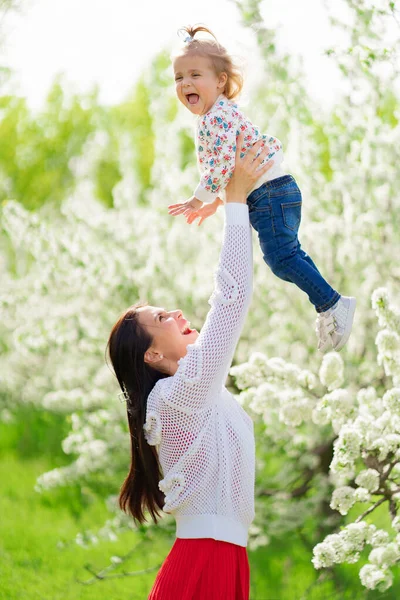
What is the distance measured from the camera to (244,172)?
10.1 ft

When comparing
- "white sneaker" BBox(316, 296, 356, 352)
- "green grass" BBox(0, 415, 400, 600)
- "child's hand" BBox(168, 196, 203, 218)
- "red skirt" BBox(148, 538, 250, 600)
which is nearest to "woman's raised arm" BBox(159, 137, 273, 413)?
"child's hand" BBox(168, 196, 203, 218)

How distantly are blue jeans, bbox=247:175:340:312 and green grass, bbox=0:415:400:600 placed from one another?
2.25 meters

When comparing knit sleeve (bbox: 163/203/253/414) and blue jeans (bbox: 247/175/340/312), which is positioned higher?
blue jeans (bbox: 247/175/340/312)

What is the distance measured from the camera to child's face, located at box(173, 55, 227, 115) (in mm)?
3051

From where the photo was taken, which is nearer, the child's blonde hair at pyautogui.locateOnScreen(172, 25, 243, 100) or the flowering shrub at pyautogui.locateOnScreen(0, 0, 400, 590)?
the child's blonde hair at pyautogui.locateOnScreen(172, 25, 243, 100)

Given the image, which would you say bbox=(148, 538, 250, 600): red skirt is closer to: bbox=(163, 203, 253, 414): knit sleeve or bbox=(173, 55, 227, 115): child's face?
bbox=(163, 203, 253, 414): knit sleeve

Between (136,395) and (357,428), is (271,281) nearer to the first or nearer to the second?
(357,428)

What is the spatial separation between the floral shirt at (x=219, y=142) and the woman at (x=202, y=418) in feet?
0.12

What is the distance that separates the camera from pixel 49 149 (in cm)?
1716

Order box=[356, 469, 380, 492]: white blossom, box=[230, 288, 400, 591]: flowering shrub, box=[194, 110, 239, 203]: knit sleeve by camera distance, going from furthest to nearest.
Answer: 1. box=[356, 469, 380, 492]: white blossom
2. box=[230, 288, 400, 591]: flowering shrub
3. box=[194, 110, 239, 203]: knit sleeve

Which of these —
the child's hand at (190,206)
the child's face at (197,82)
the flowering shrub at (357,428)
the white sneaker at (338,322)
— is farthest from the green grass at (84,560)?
the child's face at (197,82)

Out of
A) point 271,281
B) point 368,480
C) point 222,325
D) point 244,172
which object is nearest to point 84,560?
point 271,281

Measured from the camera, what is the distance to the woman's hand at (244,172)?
3.06 meters

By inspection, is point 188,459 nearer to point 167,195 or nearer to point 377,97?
point 377,97
